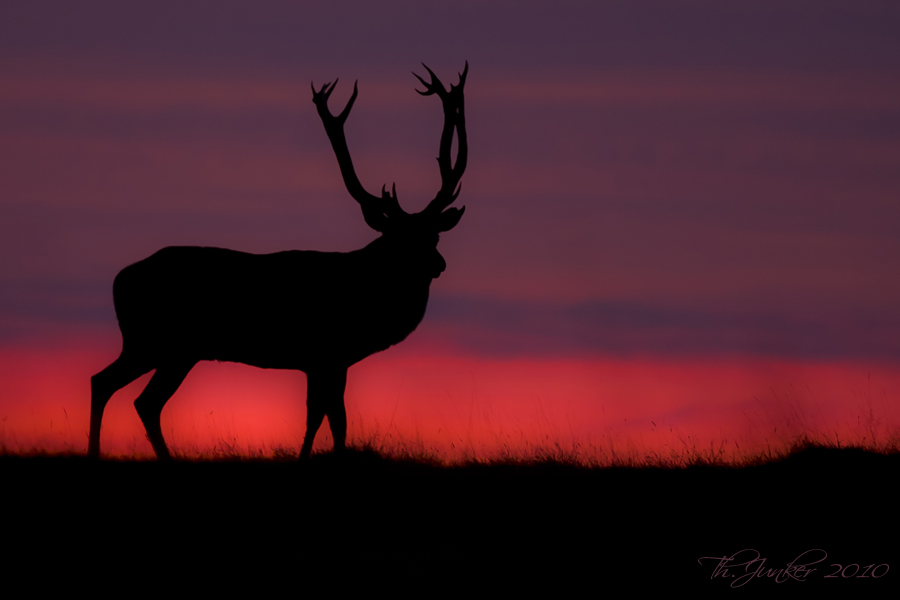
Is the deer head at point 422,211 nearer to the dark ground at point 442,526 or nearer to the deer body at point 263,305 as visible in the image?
the deer body at point 263,305

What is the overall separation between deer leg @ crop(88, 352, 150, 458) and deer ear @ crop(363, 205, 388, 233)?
297 cm

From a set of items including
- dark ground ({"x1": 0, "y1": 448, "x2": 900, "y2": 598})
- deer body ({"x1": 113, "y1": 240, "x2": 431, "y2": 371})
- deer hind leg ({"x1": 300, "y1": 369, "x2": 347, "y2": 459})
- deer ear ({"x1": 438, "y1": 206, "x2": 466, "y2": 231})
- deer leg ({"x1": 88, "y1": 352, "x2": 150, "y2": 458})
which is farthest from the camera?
deer ear ({"x1": 438, "y1": 206, "x2": 466, "y2": 231})

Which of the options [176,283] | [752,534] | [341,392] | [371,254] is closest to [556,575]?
[752,534]

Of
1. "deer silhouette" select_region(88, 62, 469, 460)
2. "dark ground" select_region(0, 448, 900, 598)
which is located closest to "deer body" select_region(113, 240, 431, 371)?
"deer silhouette" select_region(88, 62, 469, 460)

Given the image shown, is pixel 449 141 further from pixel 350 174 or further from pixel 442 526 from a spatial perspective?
pixel 442 526

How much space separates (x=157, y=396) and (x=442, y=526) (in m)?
4.67

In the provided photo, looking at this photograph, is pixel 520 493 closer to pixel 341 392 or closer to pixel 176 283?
pixel 341 392

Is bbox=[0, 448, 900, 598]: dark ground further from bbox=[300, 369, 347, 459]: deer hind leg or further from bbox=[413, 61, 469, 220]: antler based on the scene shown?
bbox=[413, 61, 469, 220]: antler

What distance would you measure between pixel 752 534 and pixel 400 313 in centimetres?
493

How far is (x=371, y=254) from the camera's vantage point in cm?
1243

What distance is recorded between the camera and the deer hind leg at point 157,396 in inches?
477

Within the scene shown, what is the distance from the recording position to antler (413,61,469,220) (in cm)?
1271

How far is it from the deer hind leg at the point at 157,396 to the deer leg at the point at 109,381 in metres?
0.20

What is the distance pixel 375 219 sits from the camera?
1243 cm
